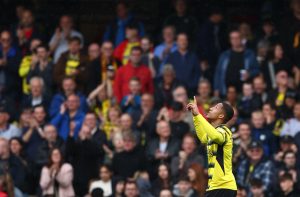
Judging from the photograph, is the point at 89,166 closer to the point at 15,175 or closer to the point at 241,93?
the point at 15,175

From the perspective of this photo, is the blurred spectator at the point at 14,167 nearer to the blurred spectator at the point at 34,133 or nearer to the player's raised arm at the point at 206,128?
the blurred spectator at the point at 34,133

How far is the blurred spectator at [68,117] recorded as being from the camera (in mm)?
20766

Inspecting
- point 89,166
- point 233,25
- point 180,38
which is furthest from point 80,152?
point 233,25

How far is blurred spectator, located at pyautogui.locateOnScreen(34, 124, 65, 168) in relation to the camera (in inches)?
792

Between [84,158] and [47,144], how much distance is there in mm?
761

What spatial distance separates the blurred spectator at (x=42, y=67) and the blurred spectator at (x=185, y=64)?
7.20 feet

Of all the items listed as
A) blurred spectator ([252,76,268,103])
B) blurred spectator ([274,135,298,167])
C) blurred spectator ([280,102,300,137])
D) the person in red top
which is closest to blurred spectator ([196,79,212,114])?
blurred spectator ([252,76,268,103])

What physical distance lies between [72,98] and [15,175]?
176 centimetres

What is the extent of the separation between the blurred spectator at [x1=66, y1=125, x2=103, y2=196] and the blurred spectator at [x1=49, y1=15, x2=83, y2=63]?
9.35ft

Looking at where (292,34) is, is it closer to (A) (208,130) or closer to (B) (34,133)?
(B) (34,133)

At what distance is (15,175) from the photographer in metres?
19.9

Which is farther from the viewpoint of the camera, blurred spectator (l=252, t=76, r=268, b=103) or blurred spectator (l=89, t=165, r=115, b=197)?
blurred spectator (l=252, t=76, r=268, b=103)

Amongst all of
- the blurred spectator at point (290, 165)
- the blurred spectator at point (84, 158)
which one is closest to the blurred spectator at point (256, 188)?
the blurred spectator at point (290, 165)

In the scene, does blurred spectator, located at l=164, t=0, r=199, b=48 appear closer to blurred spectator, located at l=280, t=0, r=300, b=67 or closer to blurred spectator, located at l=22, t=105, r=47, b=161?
blurred spectator, located at l=280, t=0, r=300, b=67
